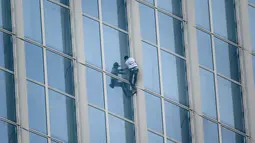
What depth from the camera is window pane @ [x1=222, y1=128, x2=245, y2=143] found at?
174ft

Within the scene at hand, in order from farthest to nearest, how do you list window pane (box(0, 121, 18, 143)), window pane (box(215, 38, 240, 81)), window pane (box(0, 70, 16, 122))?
1. window pane (box(215, 38, 240, 81))
2. window pane (box(0, 70, 16, 122))
3. window pane (box(0, 121, 18, 143))

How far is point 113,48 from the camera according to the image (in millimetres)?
52688

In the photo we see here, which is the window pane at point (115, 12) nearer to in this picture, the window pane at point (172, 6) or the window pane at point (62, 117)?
the window pane at point (172, 6)

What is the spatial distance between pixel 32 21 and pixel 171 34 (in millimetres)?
6144

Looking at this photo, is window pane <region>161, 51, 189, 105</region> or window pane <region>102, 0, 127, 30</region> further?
window pane <region>161, 51, 189, 105</region>

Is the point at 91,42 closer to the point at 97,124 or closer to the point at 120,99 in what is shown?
the point at 120,99

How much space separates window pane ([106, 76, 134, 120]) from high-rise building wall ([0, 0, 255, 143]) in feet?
0.14

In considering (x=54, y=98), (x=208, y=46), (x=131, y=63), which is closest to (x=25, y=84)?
(x=54, y=98)

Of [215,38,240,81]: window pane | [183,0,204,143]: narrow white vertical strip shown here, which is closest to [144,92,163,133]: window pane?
[183,0,204,143]: narrow white vertical strip

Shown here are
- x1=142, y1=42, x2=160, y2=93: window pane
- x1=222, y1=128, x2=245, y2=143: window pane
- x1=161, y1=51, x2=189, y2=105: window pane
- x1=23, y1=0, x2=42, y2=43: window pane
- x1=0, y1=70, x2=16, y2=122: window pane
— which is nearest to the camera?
x1=0, y1=70, x2=16, y2=122: window pane

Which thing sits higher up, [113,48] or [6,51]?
[113,48]

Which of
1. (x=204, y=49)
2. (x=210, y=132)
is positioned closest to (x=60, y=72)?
(x=204, y=49)

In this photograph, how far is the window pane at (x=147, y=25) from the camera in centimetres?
5288

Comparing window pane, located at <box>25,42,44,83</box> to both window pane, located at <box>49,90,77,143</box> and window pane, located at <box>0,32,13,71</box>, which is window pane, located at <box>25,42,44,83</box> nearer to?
window pane, located at <box>0,32,13,71</box>
